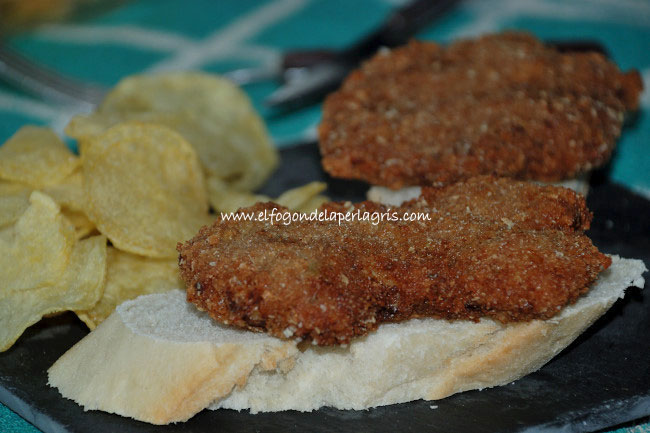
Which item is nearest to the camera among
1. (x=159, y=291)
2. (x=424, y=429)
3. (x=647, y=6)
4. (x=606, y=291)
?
(x=424, y=429)

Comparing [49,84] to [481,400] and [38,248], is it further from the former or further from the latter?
[481,400]

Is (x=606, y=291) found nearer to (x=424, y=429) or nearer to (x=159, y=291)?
(x=424, y=429)

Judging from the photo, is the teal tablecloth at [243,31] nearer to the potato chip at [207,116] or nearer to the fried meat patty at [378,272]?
the potato chip at [207,116]

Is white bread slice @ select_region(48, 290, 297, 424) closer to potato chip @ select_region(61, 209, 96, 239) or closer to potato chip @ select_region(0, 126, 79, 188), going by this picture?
potato chip @ select_region(61, 209, 96, 239)

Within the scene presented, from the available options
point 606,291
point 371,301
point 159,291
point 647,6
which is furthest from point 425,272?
point 647,6

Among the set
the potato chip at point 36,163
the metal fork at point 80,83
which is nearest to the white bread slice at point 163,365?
the potato chip at point 36,163

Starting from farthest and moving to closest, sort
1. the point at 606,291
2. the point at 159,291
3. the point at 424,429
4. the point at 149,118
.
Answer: the point at 149,118 < the point at 159,291 < the point at 606,291 < the point at 424,429

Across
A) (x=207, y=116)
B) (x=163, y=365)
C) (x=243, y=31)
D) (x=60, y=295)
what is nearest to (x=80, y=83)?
(x=207, y=116)
